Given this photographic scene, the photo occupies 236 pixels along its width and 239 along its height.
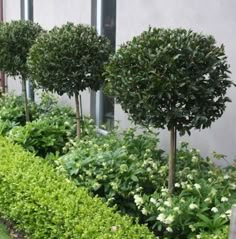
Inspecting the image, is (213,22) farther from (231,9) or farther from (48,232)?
(48,232)

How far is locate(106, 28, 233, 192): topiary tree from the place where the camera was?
3912 millimetres

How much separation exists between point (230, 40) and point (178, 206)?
192 centimetres

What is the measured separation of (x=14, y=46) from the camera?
6.91 meters

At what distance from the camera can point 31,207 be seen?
424cm

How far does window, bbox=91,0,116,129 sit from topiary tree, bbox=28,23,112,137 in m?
1.33

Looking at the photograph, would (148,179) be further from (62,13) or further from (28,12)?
(28,12)

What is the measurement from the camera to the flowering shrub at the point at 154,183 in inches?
156

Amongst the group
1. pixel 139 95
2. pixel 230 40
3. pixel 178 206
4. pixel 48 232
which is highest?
pixel 230 40

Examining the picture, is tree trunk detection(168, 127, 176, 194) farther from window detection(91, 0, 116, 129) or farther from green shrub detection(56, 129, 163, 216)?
window detection(91, 0, 116, 129)

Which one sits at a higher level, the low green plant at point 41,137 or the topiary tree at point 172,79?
the topiary tree at point 172,79

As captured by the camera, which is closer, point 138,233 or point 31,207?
point 138,233

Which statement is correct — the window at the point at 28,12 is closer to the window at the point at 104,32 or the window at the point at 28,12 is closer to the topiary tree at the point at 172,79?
the window at the point at 104,32

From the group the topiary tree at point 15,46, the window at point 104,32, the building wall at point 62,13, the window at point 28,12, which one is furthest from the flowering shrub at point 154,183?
the window at point 28,12

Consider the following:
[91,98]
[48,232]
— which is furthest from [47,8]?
[48,232]
